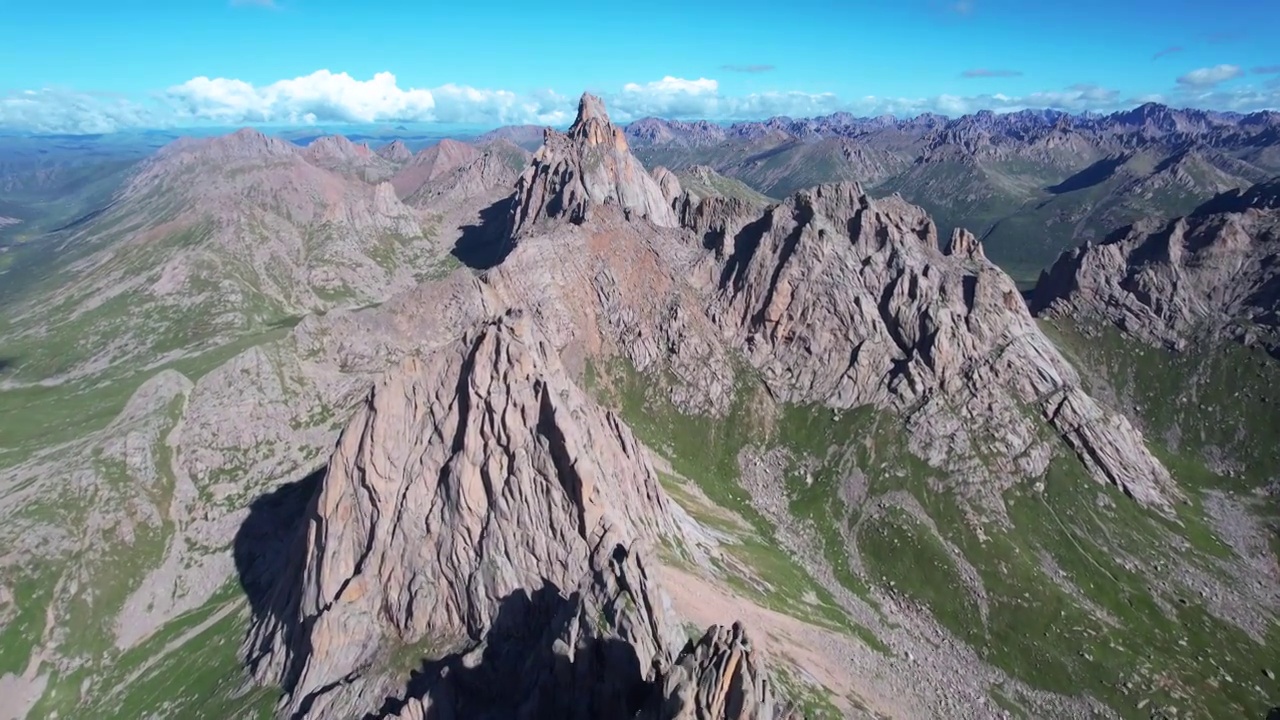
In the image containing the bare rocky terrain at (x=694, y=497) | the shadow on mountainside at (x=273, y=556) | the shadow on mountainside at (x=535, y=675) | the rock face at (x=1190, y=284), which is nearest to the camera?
the shadow on mountainside at (x=535, y=675)

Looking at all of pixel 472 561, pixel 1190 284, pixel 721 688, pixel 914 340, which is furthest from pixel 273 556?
pixel 1190 284

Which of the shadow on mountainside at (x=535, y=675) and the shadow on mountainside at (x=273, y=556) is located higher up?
the shadow on mountainside at (x=535, y=675)

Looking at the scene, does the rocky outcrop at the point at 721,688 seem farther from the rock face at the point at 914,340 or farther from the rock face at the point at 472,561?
the rock face at the point at 914,340

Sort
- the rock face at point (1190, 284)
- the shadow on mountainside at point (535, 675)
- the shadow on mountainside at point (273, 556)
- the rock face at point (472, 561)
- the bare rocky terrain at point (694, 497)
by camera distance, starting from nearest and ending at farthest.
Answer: the shadow on mountainside at point (535, 675) < the rock face at point (472, 561) < the bare rocky terrain at point (694, 497) < the shadow on mountainside at point (273, 556) < the rock face at point (1190, 284)

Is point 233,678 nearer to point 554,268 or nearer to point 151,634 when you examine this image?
point 151,634

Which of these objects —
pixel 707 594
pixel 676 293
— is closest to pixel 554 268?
pixel 676 293

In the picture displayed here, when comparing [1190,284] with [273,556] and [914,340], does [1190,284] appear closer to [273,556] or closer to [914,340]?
[914,340]

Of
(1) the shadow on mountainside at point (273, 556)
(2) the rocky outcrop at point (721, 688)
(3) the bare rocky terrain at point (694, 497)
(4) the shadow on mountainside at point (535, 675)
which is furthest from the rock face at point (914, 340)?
(1) the shadow on mountainside at point (273, 556)
